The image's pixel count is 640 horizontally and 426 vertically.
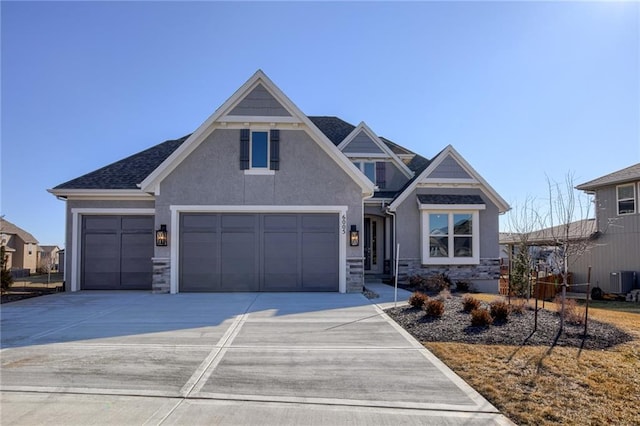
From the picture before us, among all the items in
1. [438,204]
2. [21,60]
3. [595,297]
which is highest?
[21,60]

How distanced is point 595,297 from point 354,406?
65.4 ft

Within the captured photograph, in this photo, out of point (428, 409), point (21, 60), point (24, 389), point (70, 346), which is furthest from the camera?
point (21, 60)

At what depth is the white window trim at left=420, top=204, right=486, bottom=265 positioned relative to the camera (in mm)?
16266

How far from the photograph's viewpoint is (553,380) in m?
5.12

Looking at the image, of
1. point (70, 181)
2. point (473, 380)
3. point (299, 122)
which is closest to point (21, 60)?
point (70, 181)

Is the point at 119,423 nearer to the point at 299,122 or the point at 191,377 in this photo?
the point at 191,377

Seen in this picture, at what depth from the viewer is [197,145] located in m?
13.0

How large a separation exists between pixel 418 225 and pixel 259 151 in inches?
290

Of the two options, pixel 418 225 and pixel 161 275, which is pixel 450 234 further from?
pixel 161 275

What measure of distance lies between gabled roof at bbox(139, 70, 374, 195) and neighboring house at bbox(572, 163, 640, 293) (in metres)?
13.7

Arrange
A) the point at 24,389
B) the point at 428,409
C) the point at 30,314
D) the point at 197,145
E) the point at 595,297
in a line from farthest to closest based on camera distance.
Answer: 1. the point at 595,297
2. the point at 197,145
3. the point at 30,314
4. the point at 24,389
5. the point at 428,409

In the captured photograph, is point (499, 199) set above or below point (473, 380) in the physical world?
above

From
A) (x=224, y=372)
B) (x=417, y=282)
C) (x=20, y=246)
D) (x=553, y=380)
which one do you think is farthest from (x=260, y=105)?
(x=20, y=246)

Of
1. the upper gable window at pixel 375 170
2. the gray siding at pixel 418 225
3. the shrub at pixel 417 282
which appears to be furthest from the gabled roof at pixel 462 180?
the shrub at pixel 417 282
